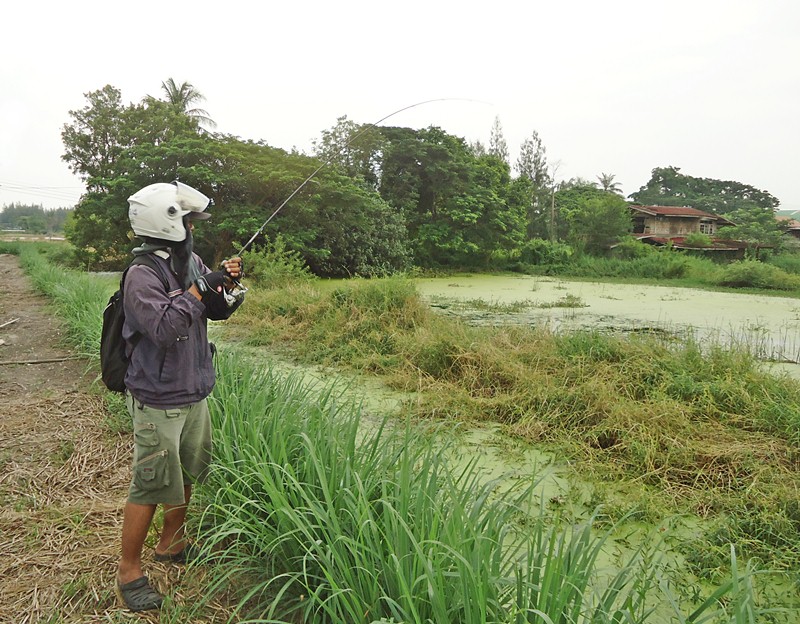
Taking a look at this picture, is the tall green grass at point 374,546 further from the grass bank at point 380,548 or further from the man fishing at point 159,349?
the man fishing at point 159,349

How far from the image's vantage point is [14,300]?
7926mm

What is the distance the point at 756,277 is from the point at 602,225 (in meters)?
7.93

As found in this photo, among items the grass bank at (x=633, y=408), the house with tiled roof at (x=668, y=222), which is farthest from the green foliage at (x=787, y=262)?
the grass bank at (x=633, y=408)

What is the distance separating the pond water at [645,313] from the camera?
5711 millimetres

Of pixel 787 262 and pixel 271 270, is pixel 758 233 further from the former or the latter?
pixel 271 270

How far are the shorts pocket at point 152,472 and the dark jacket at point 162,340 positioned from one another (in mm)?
136

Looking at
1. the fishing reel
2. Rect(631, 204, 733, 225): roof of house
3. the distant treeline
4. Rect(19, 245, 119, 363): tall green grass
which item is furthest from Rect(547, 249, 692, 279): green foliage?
the distant treeline

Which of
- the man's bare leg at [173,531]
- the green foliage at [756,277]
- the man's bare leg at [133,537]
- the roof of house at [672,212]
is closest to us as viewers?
the man's bare leg at [133,537]

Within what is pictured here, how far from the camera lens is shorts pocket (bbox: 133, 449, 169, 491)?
1409 millimetres

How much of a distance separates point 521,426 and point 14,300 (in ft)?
26.4

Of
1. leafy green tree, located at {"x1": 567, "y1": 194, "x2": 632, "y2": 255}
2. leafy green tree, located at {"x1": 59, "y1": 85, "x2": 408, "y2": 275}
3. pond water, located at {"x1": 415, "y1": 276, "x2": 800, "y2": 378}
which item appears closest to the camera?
pond water, located at {"x1": 415, "y1": 276, "x2": 800, "y2": 378}

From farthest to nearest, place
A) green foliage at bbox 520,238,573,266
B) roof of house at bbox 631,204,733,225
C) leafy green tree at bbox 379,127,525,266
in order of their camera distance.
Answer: roof of house at bbox 631,204,733,225 < green foliage at bbox 520,238,573,266 < leafy green tree at bbox 379,127,525,266

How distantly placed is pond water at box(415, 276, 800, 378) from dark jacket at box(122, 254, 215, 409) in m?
3.97

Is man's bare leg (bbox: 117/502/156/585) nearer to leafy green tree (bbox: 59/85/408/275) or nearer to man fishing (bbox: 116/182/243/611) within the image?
man fishing (bbox: 116/182/243/611)
